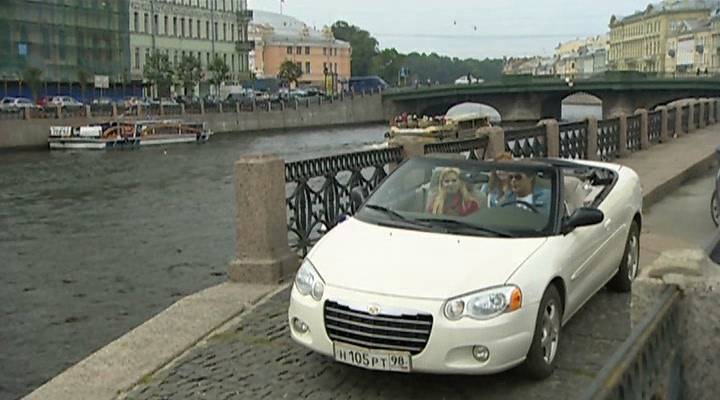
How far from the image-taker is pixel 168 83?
7731cm

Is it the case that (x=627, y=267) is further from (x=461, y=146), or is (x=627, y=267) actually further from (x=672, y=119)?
(x=672, y=119)

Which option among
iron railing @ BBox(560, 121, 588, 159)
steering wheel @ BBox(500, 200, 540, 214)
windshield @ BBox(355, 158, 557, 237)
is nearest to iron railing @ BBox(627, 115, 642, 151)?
iron railing @ BBox(560, 121, 588, 159)

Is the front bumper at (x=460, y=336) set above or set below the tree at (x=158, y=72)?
below

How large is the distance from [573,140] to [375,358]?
39.7ft

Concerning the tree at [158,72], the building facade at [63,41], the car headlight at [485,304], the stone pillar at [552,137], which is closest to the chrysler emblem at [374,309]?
the car headlight at [485,304]

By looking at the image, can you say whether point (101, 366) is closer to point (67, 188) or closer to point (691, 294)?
point (691, 294)

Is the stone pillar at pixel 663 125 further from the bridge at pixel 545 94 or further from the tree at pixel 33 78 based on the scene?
the tree at pixel 33 78

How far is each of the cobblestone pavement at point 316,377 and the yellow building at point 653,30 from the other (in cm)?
13786

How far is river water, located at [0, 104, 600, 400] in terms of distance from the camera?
12578 mm

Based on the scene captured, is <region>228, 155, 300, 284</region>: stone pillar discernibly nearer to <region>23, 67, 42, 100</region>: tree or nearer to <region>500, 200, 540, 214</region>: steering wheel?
<region>500, 200, 540, 214</region>: steering wheel

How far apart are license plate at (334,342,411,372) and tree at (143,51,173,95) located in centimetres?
7284

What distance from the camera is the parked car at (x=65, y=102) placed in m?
59.7

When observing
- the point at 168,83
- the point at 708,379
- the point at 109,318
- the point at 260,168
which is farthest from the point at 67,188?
the point at 168,83

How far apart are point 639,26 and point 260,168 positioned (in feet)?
504
